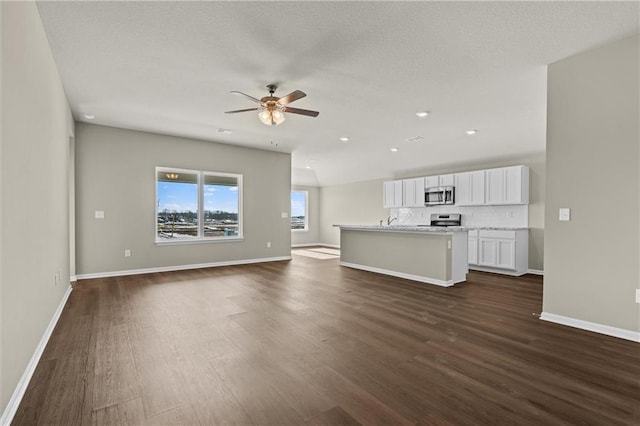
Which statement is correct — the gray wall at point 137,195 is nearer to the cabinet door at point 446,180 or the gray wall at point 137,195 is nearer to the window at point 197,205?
the window at point 197,205

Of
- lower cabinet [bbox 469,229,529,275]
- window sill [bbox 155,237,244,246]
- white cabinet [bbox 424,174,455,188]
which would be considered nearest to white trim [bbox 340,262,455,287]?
lower cabinet [bbox 469,229,529,275]

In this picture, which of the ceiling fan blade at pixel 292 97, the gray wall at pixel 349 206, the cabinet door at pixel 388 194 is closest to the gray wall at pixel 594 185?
the ceiling fan blade at pixel 292 97

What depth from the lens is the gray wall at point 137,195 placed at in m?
5.40

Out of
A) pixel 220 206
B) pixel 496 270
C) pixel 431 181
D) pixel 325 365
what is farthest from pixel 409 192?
pixel 325 365

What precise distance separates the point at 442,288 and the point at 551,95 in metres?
2.85

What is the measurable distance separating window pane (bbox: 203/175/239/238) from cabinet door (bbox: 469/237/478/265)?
5028 millimetres

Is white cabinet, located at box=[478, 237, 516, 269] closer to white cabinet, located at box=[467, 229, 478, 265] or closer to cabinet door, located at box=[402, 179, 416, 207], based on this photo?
white cabinet, located at box=[467, 229, 478, 265]

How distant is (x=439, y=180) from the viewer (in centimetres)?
764

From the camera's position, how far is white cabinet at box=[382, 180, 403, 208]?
28.2 feet

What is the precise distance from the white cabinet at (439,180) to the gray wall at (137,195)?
4.04 m

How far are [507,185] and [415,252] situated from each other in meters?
2.61

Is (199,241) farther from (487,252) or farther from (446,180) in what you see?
(487,252)

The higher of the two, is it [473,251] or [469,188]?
[469,188]

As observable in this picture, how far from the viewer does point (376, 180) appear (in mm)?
9734
